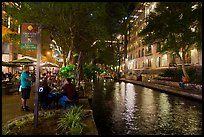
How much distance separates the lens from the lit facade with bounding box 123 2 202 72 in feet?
102

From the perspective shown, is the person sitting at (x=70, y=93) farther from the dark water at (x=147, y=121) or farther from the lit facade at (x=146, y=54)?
the lit facade at (x=146, y=54)

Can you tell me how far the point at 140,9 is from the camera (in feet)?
190

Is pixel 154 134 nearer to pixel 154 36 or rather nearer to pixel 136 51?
pixel 154 36

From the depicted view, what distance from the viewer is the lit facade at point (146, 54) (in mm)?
31078

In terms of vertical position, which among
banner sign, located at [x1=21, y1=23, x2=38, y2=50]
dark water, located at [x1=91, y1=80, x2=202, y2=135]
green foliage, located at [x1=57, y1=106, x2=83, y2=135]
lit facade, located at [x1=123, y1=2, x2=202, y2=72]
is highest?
lit facade, located at [x1=123, y1=2, x2=202, y2=72]

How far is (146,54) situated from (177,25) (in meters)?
30.7

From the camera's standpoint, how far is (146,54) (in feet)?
170

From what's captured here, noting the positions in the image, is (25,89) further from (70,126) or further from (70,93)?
(70,126)

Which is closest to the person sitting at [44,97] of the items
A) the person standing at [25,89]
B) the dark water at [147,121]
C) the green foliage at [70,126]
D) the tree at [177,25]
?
the person standing at [25,89]

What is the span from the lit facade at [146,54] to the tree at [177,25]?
5.65m

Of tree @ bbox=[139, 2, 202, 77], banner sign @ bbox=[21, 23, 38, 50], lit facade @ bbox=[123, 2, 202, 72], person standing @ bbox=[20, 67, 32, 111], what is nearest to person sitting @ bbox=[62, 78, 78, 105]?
person standing @ bbox=[20, 67, 32, 111]

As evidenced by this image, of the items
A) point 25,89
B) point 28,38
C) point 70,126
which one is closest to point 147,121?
point 70,126

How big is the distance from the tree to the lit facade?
5649 millimetres

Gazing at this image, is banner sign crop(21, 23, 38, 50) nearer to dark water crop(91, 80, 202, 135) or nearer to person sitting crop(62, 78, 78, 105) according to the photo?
person sitting crop(62, 78, 78, 105)
